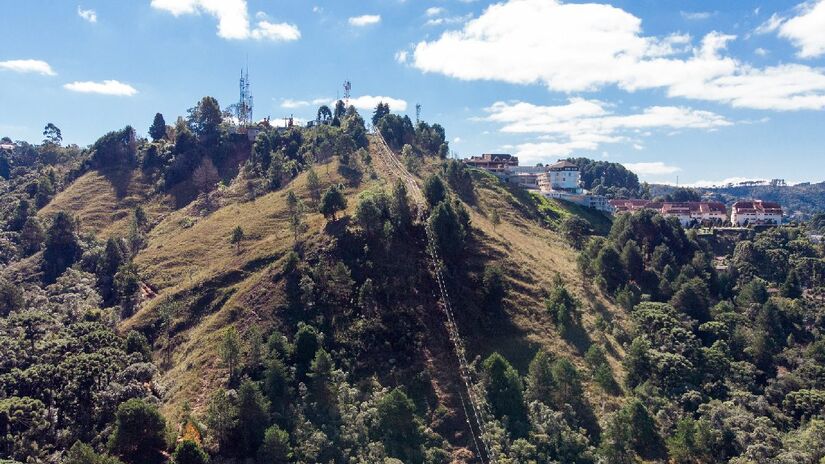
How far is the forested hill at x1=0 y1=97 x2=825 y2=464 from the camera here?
51.1 meters

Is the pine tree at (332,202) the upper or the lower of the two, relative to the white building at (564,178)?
lower

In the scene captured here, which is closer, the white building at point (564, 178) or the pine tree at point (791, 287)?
the pine tree at point (791, 287)

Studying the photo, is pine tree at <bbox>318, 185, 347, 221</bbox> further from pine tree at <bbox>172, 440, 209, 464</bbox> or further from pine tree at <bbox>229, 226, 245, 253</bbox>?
pine tree at <bbox>172, 440, 209, 464</bbox>

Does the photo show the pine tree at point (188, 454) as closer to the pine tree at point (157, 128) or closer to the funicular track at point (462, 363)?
the funicular track at point (462, 363)

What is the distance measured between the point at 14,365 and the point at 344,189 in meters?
→ 53.7

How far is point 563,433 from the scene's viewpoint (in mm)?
52156

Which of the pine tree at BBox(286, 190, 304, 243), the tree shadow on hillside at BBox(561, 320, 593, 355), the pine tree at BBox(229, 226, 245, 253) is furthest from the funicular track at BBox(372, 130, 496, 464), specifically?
the pine tree at BBox(229, 226, 245, 253)

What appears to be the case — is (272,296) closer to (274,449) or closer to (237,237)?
(237,237)

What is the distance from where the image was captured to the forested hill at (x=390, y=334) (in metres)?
51.1

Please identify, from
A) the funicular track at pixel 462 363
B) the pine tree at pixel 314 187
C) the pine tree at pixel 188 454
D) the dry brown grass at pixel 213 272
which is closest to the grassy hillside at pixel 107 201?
the dry brown grass at pixel 213 272

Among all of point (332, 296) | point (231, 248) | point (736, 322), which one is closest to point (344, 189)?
point (231, 248)

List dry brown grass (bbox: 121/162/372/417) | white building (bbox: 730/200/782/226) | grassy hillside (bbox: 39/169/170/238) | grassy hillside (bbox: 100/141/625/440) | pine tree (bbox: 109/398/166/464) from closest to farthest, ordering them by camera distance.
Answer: pine tree (bbox: 109/398/166/464), dry brown grass (bbox: 121/162/372/417), grassy hillside (bbox: 100/141/625/440), grassy hillside (bbox: 39/169/170/238), white building (bbox: 730/200/782/226)

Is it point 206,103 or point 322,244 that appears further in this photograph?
point 206,103

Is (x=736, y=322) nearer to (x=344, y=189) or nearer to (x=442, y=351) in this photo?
(x=442, y=351)
